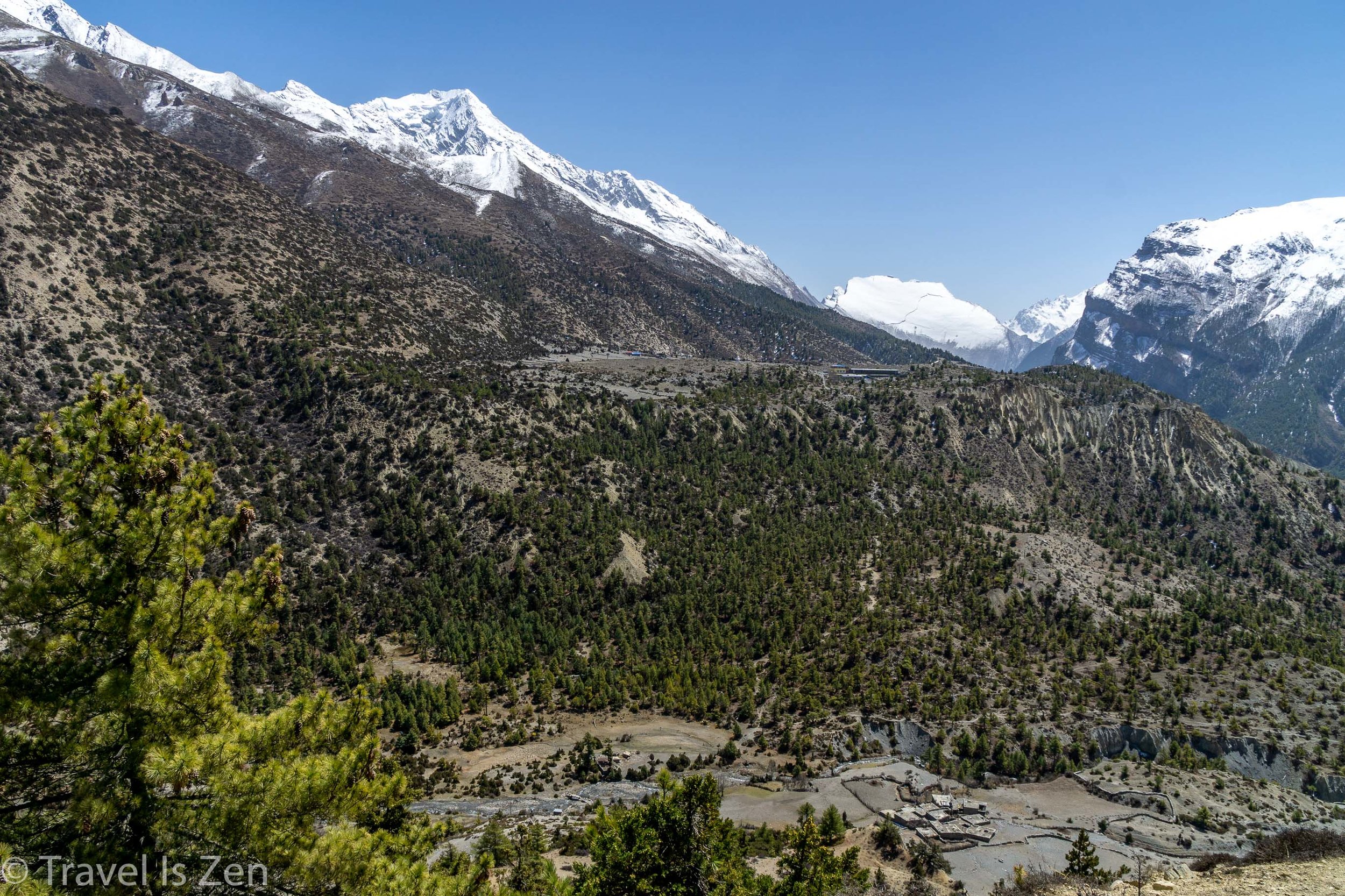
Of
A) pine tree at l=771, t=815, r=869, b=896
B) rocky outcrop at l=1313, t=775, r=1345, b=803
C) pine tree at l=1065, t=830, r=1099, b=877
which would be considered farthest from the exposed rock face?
pine tree at l=771, t=815, r=869, b=896

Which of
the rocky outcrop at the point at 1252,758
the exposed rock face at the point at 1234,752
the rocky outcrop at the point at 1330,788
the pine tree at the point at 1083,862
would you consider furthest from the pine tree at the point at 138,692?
the rocky outcrop at the point at 1330,788

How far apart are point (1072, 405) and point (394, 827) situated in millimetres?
125860

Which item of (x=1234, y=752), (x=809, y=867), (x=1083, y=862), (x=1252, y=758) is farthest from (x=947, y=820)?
(x=1252, y=758)

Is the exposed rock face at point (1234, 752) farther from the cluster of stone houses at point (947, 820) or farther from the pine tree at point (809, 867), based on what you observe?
the pine tree at point (809, 867)

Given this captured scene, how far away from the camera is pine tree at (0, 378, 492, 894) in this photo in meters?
8.05

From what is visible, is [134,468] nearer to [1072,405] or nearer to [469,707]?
[469,707]

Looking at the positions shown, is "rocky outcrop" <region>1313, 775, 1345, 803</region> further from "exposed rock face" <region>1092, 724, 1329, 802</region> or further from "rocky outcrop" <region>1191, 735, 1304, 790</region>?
"rocky outcrop" <region>1191, 735, 1304, 790</region>

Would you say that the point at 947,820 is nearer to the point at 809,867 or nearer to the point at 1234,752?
the point at 809,867

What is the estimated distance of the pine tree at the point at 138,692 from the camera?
8.05 metres

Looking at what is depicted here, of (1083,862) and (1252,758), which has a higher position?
(1083,862)

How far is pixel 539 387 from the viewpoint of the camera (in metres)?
87.8

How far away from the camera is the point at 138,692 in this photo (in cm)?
852

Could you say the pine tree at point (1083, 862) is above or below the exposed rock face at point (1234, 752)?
above

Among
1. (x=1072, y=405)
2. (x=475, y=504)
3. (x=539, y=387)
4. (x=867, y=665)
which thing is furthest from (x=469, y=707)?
(x=1072, y=405)
